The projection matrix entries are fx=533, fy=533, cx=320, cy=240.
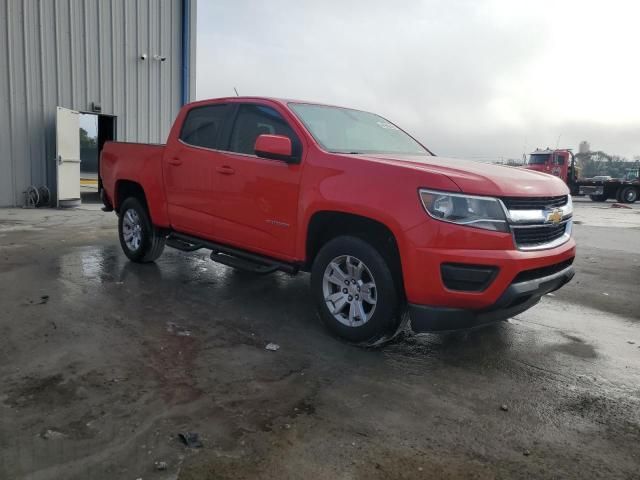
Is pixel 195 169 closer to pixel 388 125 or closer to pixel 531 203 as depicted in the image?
pixel 388 125

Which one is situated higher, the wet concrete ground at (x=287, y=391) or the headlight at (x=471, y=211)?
the headlight at (x=471, y=211)

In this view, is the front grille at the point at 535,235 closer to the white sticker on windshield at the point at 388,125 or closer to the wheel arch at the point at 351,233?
the wheel arch at the point at 351,233

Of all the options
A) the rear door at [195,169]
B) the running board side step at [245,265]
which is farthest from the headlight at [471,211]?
the rear door at [195,169]

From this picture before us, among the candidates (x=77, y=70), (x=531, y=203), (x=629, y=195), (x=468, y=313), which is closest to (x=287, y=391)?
(x=468, y=313)

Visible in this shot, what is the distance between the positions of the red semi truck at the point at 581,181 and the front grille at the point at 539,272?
77.6 ft

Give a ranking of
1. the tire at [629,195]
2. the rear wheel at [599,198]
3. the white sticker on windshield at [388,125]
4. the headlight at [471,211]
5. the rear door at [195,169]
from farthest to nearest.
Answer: the rear wheel at [599,198] < the tire at [629,195] < the white sticker on windshield at [388,125] < the rear door at [195,169] < the headlight at [471,211]

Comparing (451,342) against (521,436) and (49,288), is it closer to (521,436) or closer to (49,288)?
(521,436)

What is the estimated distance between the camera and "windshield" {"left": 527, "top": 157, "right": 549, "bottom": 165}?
Result: 26.1 meters

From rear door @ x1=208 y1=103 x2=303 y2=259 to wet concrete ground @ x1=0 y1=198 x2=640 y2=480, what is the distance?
72cm

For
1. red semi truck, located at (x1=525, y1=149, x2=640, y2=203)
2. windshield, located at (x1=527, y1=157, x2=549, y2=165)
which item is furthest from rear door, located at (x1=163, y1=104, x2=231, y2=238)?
windshield, located at (x1=527, y1=157, x2=549, y2=165)

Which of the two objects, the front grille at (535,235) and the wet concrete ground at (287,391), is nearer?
the wet concrete ground at (287,391)

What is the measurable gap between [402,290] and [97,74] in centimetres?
1265

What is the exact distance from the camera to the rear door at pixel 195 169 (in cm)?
517

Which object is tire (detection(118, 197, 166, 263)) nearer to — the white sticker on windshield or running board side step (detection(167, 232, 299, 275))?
running board side step (detection(167, 232, 299, 275))
